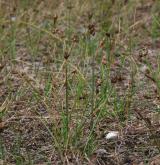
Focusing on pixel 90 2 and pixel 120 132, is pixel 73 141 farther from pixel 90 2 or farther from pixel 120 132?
pixel 90 2

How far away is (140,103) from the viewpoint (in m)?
3.28

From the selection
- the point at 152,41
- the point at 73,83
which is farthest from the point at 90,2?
the point at 73,83

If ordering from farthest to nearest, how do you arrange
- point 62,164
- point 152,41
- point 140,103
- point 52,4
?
point 52,4 < point 152,41 < point 140,103 < point 62,164

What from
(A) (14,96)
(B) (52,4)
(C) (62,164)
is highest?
(B) (52,4)

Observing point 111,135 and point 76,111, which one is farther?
point 76,111

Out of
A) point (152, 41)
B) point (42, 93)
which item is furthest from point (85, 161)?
point (152, 41)

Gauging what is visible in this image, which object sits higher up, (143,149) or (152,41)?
(152,41)

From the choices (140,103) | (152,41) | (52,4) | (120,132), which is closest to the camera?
(120,132)

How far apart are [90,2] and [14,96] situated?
2.18 metres

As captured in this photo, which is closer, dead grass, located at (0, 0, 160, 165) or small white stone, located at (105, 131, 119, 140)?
dead grass, located at (0, 0, 160, 165)

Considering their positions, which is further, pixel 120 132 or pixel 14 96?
pixel 14 96

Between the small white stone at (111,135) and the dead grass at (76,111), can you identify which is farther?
the small white stone at (111,135)

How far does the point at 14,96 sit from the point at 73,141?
77cm

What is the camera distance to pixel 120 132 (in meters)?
2.88
